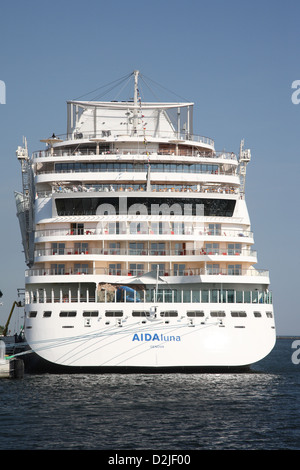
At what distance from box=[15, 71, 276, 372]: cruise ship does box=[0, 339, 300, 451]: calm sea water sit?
72.2 inches

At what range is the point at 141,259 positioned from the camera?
171 feet

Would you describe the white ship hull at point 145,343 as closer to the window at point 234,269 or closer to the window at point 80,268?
the window at point 80,268

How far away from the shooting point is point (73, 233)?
54.4 meters

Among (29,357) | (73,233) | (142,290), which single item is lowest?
(29,357)

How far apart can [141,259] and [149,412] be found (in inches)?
659

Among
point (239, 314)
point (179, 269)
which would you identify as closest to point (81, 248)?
point (179, 269)

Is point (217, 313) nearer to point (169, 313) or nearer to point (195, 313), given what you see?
point (195, 313)

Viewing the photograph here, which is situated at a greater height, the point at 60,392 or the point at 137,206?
the point at 137,206

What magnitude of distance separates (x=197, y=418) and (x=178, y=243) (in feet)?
63.4

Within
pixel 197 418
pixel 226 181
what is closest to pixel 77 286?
pixel 226 181

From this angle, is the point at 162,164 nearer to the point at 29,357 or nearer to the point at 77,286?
the point at 77,286
